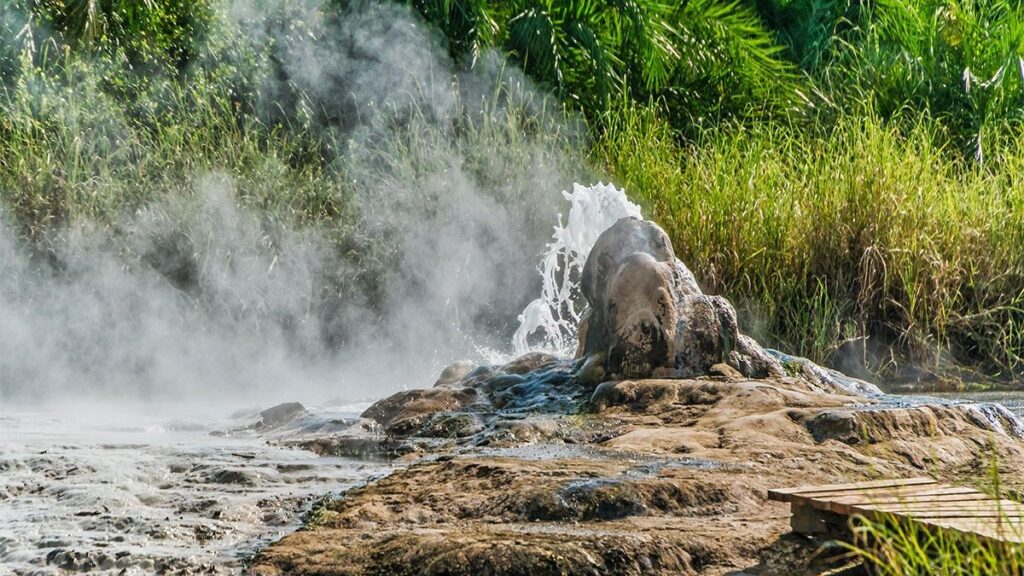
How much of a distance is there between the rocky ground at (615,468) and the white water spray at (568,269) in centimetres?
165

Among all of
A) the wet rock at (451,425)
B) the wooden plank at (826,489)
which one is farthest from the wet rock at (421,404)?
the wooden plank at (826,489)

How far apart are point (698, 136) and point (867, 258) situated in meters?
4.54

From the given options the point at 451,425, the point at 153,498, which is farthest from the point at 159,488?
the point at 451,425

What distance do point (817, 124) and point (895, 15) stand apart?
3.32 m

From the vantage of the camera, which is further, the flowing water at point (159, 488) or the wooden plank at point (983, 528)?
the flowing water at point (159, 488)

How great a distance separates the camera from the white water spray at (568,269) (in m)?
7.96

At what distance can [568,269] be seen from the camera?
8.20m

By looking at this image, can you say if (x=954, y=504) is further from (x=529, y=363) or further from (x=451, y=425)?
(x=529, y=363)

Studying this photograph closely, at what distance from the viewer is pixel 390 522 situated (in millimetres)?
3760

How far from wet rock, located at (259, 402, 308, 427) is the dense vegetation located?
144 inches

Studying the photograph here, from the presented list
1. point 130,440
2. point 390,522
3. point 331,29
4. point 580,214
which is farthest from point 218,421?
point 331,29

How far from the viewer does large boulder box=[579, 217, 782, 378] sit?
6078 millimetres

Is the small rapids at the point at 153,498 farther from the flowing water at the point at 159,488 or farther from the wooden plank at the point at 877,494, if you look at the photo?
the wooden plank at the point at 877,494

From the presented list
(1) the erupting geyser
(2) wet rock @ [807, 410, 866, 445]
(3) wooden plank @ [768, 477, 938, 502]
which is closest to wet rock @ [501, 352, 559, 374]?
(1) the erupting geyser
